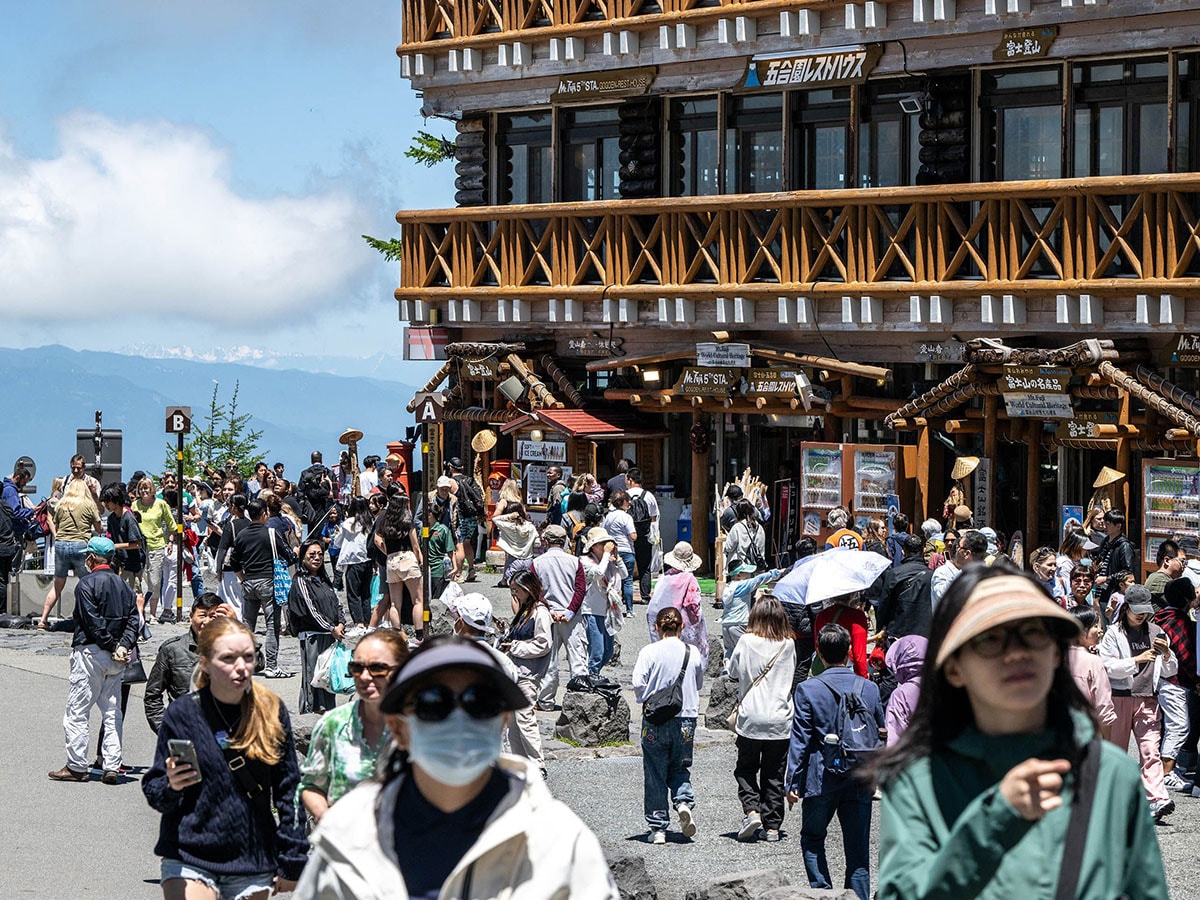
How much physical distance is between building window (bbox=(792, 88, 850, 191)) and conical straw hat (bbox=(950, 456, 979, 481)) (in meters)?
4.36

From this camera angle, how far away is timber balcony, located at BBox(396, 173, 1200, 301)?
21.6 m

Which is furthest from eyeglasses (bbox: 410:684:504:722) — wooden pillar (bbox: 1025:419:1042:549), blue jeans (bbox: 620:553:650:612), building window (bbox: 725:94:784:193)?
building window (bbox: 725:94:784:193)

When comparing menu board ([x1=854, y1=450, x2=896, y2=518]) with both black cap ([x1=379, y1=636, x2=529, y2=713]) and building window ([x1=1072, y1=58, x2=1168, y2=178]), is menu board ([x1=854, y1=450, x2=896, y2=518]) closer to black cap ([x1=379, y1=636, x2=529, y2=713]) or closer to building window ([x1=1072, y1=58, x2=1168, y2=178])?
building window ([x1=1072, y1=58, x2=1168, y2=178])

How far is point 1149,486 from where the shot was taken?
2023cm

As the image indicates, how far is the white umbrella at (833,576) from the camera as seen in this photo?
12.6 meters

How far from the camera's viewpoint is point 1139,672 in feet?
42.7

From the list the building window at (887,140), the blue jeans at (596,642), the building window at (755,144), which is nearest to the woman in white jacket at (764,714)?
the blue jeans at (596,642)

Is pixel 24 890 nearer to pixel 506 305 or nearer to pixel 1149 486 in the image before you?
pixel 1149 486

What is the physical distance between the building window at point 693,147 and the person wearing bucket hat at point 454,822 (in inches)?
899

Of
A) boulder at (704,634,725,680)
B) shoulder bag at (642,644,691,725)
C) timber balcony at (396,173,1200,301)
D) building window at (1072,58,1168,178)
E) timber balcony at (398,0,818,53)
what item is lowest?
boulder at (704,634,725,680)

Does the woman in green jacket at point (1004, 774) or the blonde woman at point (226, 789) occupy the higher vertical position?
the woman in green jacket at point (1004, 774)

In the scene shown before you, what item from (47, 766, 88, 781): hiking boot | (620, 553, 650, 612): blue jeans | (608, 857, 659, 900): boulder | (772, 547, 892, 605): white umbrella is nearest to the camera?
(608, 857, 659, 900): boulder

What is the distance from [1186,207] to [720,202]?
6.18m

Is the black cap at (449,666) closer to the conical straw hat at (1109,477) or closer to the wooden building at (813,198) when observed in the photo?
the conical straw hat at (1109,477)
